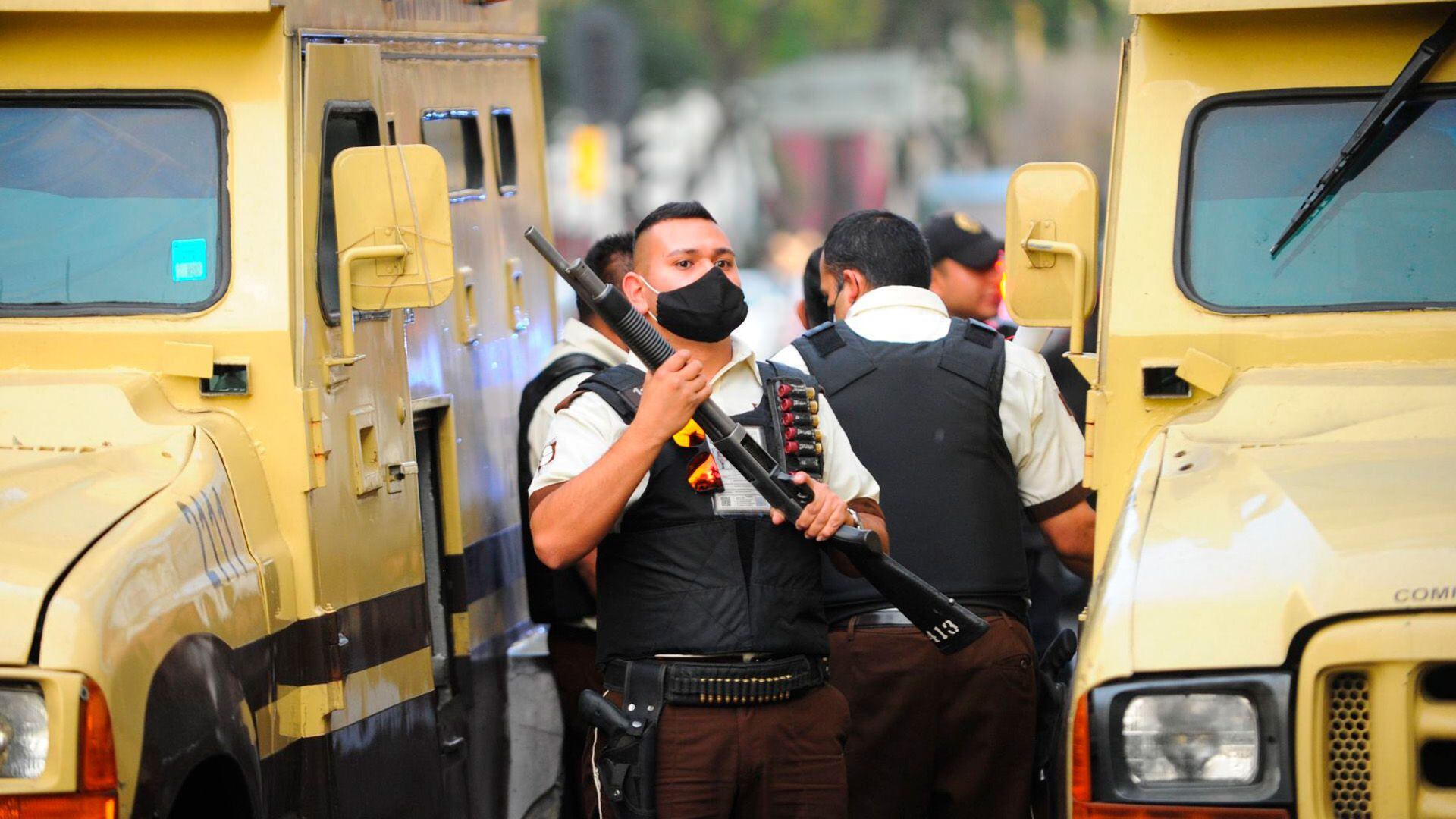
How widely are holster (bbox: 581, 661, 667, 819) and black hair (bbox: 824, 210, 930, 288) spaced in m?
1.87

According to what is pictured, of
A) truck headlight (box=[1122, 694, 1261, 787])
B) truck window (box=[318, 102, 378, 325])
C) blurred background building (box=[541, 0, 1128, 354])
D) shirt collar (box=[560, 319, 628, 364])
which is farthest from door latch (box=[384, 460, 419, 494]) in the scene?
blurred background building (box=[541, 0, 1128, 354])

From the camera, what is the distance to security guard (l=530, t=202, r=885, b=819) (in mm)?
4078

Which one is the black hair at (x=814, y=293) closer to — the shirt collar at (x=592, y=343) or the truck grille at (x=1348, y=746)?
the shirt collar at (x=592, y=343)

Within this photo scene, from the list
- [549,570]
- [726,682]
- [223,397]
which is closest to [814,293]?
[549,570]

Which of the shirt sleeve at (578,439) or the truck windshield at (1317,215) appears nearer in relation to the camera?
the shirt sleeve at (578,439)

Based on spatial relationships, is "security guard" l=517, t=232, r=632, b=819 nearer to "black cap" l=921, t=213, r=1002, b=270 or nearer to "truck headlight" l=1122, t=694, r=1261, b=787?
"black cap" l=921, t=213, r=1002, b=270

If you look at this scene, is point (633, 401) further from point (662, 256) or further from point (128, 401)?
point (128, 401)

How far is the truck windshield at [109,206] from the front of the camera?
189 inches

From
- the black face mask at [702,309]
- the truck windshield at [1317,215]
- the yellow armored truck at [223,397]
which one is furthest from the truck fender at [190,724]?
the truck windshield at [1317,215]

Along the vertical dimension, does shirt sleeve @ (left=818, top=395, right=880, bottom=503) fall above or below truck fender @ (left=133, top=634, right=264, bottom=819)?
above

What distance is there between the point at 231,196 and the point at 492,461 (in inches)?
77.1

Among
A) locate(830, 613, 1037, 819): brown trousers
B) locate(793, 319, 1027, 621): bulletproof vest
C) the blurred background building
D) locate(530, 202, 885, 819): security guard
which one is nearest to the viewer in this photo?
locate(530, 202, 885, 819): security guard

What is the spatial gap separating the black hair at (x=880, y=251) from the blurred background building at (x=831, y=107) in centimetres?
2659

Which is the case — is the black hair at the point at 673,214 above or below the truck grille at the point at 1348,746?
above
